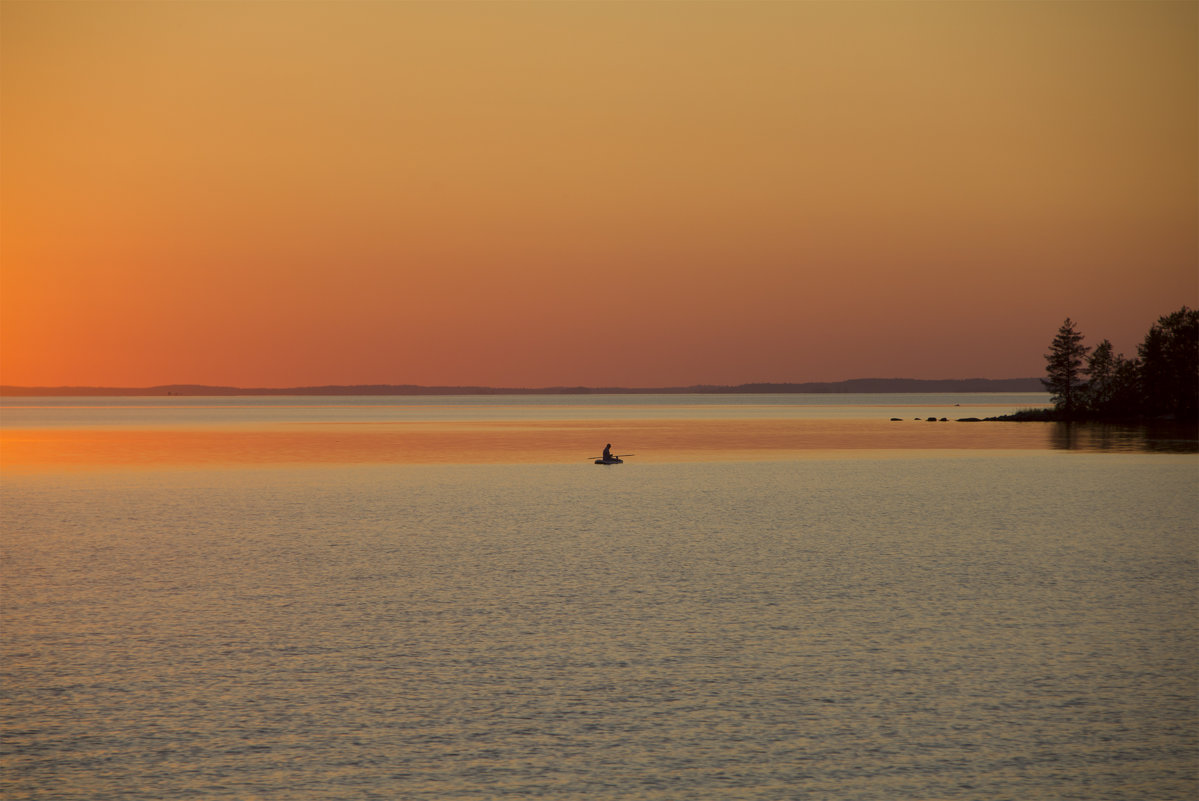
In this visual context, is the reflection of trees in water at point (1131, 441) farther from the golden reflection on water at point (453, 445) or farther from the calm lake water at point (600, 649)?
the calm lake water at point (600, 649)

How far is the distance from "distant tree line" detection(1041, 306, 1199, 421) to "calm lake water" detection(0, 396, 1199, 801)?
103 m

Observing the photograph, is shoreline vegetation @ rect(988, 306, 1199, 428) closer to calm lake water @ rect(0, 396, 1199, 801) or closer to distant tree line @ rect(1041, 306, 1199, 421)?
distant tree line @ rect(1041, 306, 1199, 421)

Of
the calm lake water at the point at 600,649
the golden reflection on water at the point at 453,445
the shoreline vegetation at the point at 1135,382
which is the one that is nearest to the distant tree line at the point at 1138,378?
the shoreline vegetation at the point at 1135,382

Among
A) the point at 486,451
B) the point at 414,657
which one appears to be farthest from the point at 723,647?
the point at 486,451

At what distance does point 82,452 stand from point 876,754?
71.1m

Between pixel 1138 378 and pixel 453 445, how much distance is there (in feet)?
301

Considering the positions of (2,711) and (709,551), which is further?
(709,551)

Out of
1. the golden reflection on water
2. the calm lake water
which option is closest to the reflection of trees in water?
the golden reflection on water

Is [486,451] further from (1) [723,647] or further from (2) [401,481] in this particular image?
(1) [723,647]

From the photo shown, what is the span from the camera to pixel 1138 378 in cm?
13488

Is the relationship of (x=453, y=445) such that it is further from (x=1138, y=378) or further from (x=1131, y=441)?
(x=1138, y=378)

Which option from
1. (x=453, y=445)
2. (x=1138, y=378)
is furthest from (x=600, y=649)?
(x=1138, y=378)

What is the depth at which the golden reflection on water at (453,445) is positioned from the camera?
65688 mm

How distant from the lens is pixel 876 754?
12.1 m
